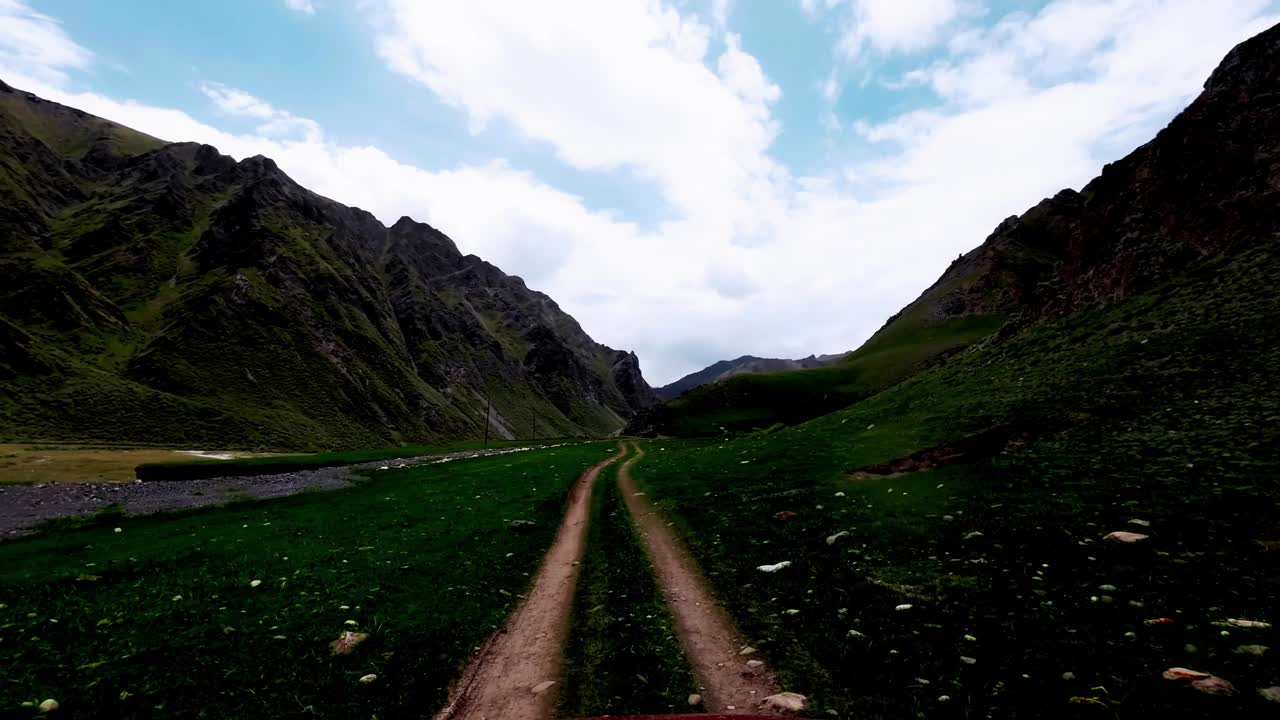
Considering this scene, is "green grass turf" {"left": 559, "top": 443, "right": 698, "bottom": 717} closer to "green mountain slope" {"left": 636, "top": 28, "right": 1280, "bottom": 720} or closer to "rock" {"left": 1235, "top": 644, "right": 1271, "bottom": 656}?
"green mountain slope" {"left": 636, "top": 28, "right": 1280, "bottom": 720}

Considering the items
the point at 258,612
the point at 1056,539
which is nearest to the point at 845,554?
the point at 1056,539

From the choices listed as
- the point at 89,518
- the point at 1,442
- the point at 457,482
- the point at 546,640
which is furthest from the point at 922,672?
the point at 1,442

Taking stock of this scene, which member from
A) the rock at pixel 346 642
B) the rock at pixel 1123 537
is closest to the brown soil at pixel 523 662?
the rock at pixel 346 642

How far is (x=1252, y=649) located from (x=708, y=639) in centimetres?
868

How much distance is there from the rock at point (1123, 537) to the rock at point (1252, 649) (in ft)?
17.8

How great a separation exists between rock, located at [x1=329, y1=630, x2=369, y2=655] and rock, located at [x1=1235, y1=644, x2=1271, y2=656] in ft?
51.2

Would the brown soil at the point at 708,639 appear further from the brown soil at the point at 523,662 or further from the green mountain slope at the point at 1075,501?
the brown soil at the point at 523,662

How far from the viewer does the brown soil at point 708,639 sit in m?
8.95

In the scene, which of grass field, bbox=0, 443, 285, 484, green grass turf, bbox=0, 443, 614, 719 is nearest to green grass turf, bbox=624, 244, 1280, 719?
green grass turf, bbox=0, 443, 614, 719

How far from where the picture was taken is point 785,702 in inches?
332

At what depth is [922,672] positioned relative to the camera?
8891mm

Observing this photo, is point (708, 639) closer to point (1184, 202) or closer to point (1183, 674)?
point (1183, 674)

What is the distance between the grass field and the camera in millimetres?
58866

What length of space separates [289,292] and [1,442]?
112367 mm
